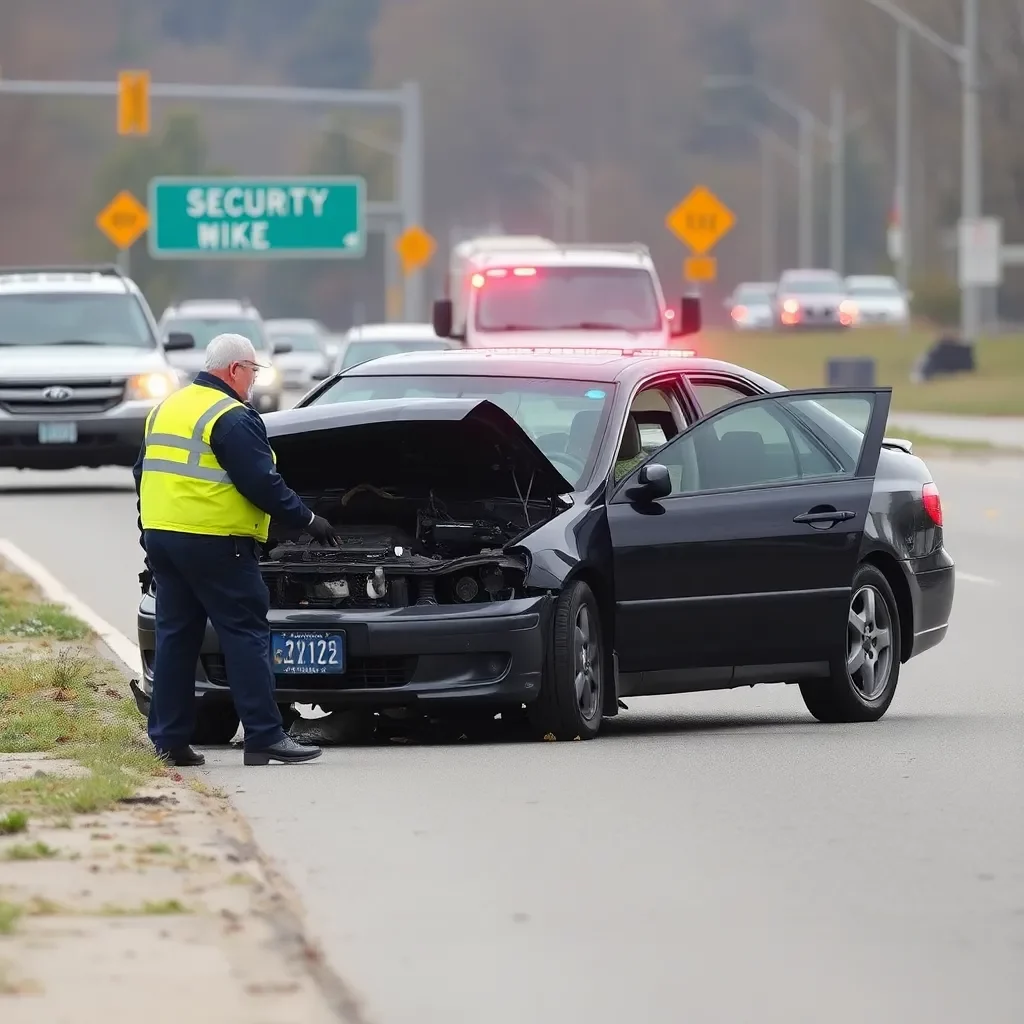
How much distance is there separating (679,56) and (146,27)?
38.3 metres

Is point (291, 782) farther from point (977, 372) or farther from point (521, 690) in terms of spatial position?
point (977, 372)

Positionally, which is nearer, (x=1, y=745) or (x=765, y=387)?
(x=1, y=745)

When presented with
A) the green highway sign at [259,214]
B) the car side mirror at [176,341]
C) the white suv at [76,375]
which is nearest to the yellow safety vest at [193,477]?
the white suv at [76,375]

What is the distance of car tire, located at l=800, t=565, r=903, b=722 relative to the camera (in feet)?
39.8

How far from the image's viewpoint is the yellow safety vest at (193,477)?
10.4m

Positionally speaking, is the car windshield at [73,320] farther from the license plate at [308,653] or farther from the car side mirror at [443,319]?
the license plate at [308,653]

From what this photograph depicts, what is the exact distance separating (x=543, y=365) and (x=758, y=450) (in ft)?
2.94

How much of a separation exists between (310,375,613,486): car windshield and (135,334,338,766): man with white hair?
145 cm

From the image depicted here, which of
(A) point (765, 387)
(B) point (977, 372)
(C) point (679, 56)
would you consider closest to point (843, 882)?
(A) point (765, 387)

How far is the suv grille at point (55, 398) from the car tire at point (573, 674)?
1615cm

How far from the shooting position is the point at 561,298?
1132 inches

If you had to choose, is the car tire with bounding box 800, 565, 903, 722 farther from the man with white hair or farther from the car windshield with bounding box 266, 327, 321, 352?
the car windshield with bounding box 266, 327, 321, 352

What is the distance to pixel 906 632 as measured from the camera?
1255cm

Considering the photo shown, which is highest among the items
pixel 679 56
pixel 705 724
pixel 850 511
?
pixel 679 56
